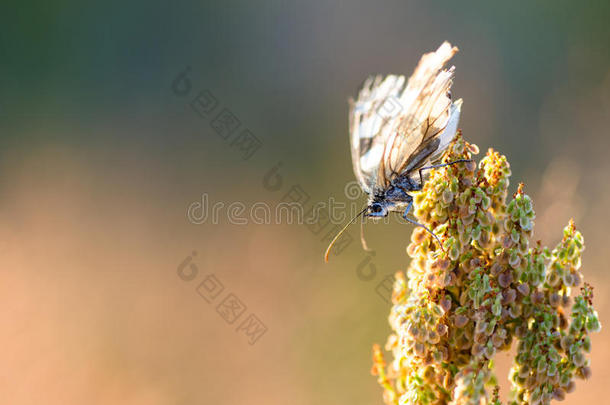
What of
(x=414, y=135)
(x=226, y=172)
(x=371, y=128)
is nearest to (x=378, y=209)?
(x=414, y=135)

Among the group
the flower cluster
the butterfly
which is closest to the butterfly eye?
the butterfly

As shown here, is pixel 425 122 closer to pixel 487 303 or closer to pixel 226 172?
pixel 487 303

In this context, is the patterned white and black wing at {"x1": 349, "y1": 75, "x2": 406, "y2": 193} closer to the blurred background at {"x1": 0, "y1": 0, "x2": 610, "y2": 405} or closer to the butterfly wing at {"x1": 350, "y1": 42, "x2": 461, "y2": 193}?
the butterfly wing at {"x1": 350, "y1": 42, "x2": 461, "y2": 193}

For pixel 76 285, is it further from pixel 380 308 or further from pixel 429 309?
pixel 429 309

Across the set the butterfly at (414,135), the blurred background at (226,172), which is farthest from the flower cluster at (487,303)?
the blurred background at (226,172)

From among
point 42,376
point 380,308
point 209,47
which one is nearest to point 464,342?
point 380,308

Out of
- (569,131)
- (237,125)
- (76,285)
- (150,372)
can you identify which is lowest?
(569,131)
